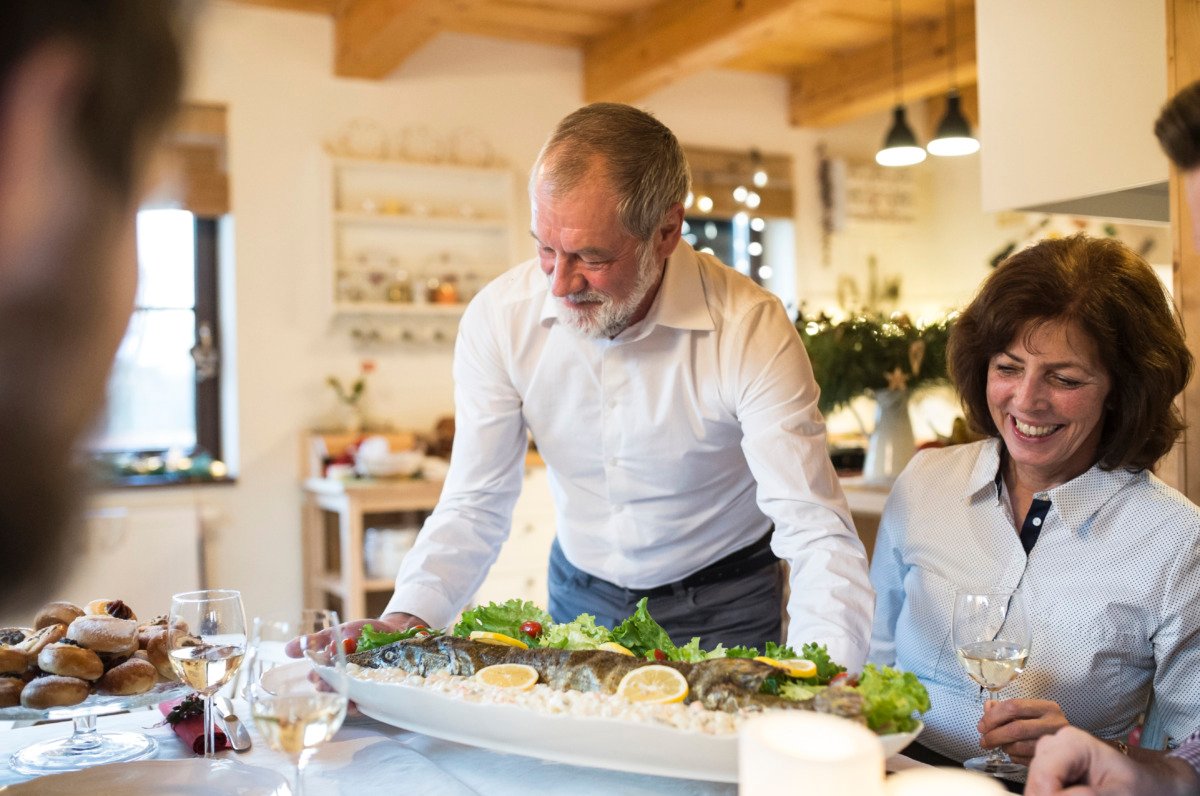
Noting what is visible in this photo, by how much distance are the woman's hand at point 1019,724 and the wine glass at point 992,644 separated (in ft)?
0.06

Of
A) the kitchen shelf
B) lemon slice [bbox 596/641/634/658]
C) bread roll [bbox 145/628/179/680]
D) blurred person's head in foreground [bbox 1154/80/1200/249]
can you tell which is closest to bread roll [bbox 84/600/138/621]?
bread roll [bbox 145/628/179/680]

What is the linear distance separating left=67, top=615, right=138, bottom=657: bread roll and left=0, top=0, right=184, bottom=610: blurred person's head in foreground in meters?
1.05

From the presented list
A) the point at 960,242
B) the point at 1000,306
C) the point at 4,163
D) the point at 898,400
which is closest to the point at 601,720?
the point at 4,163

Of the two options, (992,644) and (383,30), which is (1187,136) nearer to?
(992,644)

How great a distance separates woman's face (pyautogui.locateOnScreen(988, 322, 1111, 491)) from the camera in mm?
1627

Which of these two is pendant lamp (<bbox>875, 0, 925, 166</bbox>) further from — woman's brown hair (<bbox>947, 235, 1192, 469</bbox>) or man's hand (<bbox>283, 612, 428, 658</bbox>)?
man's hand (<bbox>283, 612, 428, 658</bbox>)

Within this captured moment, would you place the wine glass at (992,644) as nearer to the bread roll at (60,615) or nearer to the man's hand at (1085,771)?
the man's hand at (1085,771)

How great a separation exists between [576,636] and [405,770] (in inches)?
11.1

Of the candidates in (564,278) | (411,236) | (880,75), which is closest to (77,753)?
(564,278)

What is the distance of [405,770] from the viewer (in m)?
1.19

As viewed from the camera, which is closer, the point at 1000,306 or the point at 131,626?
the point at 131,626

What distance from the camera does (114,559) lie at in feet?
13.1

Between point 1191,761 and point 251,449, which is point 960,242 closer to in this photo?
point 251,449

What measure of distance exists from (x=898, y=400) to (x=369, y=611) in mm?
2486
